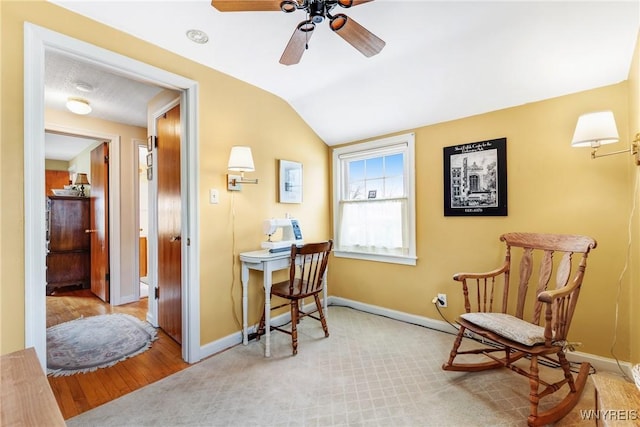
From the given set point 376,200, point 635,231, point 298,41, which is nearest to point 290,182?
point 376,200

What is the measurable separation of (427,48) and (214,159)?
1824mm

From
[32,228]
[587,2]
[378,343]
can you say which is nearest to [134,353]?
[32,228]

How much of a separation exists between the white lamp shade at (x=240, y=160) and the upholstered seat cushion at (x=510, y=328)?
6.28 ft

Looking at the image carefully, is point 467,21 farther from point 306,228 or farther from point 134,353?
point 134,353

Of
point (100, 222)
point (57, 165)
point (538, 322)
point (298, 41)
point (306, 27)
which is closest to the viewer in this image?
point (306, 27)

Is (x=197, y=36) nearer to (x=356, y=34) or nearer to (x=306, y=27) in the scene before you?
(x=306, y=27)

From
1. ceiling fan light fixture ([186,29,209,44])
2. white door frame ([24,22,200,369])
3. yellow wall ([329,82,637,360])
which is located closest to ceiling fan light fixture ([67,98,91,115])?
white door frame ([24,22,200,369])

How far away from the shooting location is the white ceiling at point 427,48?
1.70 meters

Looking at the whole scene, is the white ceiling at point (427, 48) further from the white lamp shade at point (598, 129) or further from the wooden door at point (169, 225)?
the wooden door at point (169, 225)

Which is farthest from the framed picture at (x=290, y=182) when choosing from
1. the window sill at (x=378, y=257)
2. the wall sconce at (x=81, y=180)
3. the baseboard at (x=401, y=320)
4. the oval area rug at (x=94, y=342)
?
the wall sconce at (x=81, y=180)

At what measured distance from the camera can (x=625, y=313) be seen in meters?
1.96

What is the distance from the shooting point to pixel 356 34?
1.52m

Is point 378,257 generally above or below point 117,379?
above

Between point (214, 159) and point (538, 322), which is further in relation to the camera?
point (214, 159)
